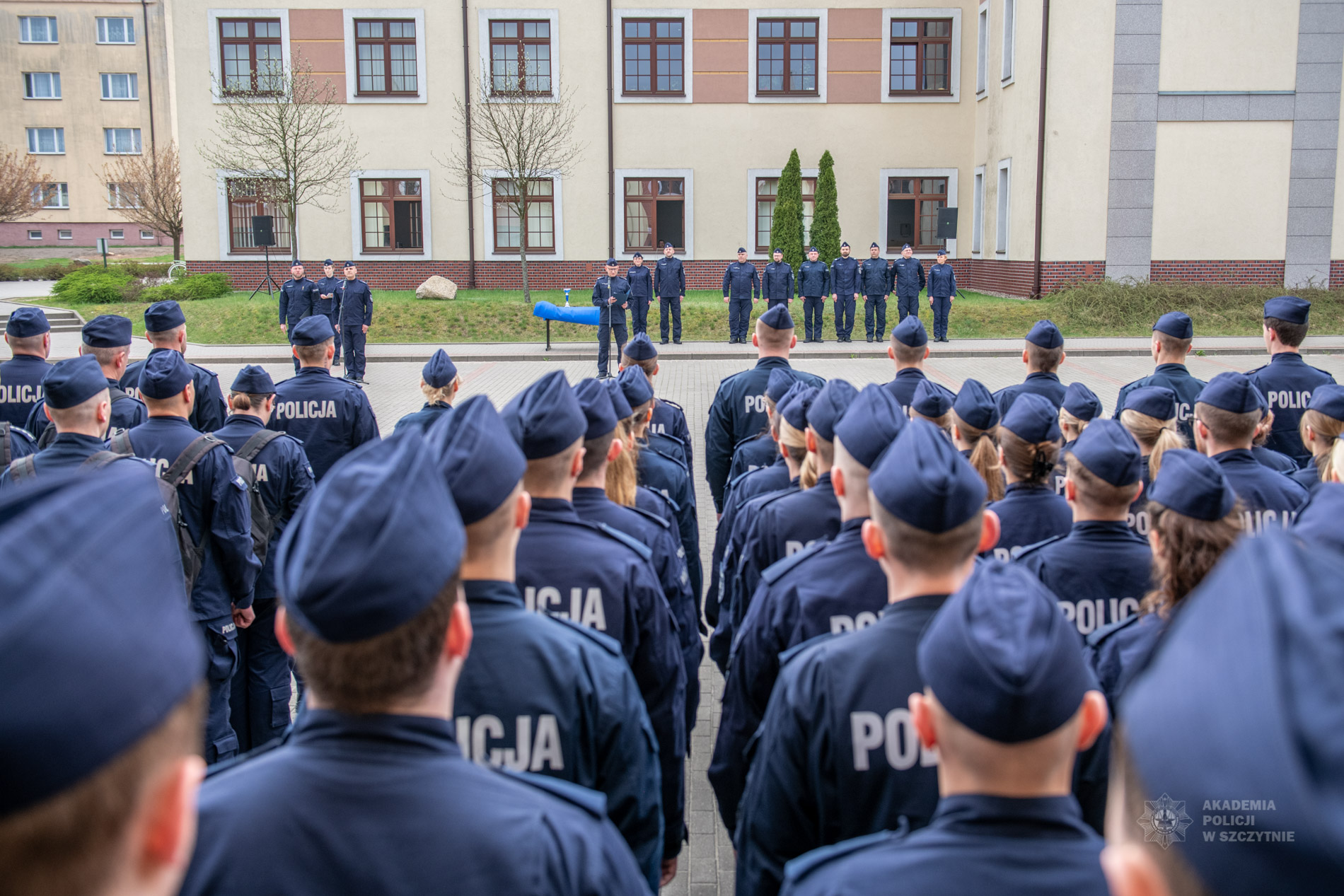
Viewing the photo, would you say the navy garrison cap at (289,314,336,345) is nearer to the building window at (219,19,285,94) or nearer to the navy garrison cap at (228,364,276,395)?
the navy garrison cap at (228,364,276,395)

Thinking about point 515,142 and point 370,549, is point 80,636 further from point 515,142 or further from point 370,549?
point 515,142

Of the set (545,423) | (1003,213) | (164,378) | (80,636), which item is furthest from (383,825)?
(1003,213)

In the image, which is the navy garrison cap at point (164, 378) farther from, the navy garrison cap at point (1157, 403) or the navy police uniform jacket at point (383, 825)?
the navy garrison cap at point (1157, 403)

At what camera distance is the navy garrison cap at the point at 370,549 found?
180 cm

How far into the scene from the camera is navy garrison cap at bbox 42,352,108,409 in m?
4.89

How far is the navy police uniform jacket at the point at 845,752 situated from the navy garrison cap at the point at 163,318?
6.50 m

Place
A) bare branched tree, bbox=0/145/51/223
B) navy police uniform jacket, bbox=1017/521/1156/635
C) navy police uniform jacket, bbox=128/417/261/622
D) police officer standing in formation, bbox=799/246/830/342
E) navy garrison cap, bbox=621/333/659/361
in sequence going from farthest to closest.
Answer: bare branched tree, bbox=0/145/51/223 < police officer standing in formation, bbox=799/246/830/342 < navy garrison cap, bbox=621/333/659/361 < navy police uniform jacket, bbox=128/417/261/622 < navy police uniform jacket, bbox=1017/521/1156/635

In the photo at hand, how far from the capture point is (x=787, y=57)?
107 ft

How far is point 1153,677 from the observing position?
3.59ft

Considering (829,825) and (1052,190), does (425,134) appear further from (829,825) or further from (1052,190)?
(829,825)

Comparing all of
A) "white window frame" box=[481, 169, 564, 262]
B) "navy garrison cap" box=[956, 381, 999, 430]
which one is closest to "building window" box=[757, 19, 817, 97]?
"white window frame" box=[481, 169, 564, 262]

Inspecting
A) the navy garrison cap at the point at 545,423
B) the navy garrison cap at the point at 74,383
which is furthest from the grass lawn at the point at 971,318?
the navy garrison cap at the point at 545,423

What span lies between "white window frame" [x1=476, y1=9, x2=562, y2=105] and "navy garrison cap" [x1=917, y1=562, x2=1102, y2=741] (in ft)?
105

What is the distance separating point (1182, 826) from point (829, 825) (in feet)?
5.51
